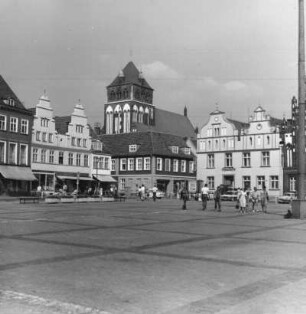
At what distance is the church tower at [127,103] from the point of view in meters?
118

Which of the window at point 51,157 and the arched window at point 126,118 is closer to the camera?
the window at point 51,157

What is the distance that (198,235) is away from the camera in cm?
1543

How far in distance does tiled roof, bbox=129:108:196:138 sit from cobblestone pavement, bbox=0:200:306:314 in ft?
345

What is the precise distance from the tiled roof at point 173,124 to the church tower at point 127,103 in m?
1.79

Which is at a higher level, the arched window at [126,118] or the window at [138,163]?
Result: the arched window at [126,118]

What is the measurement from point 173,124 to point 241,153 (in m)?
54.0

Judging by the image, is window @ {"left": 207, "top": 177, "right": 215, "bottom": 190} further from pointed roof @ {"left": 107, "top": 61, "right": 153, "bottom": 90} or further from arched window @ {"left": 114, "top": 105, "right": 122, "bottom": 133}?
pointed roof @ {"left": 107, "top": 61, "right": 153, "bottom": 90}

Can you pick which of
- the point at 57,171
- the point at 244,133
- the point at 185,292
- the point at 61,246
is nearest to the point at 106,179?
the point at 57,171

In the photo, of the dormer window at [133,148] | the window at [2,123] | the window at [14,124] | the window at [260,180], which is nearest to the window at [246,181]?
the window at [260,180]

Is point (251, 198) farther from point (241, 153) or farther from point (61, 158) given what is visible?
point (241, 153)

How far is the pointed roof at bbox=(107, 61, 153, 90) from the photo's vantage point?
12181cm

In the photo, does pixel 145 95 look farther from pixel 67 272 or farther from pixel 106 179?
pixel 67 272

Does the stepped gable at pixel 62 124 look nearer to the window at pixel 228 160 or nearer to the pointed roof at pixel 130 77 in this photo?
the window at pixel 228 160

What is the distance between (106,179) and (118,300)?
64010 millimetres
